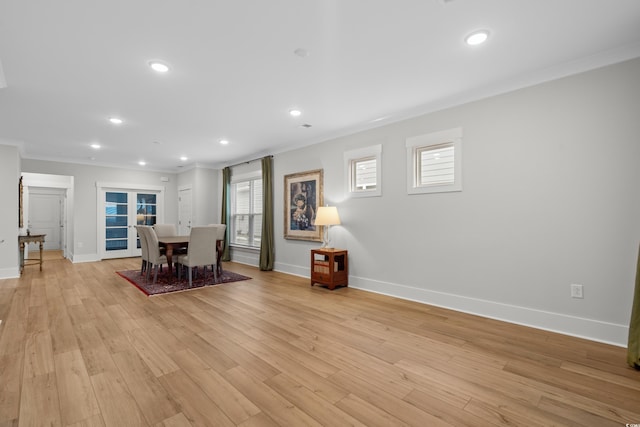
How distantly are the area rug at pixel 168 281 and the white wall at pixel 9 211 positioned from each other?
172cm

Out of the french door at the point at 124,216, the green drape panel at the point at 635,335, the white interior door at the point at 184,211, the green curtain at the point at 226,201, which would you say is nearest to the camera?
the green drape panel at the point at 635,335

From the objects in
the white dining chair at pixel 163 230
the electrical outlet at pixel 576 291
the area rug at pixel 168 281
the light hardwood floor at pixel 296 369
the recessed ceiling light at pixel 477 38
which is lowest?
the light hardwood floor at pixel 296 369

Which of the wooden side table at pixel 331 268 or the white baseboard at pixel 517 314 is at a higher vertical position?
the wooden side table at pixel 331 268

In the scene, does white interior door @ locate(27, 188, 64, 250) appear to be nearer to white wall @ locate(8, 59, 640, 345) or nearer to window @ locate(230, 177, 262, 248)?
window @ locate(230, 177, 262, 248)

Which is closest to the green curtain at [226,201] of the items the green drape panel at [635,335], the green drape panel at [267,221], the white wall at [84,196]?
the green drape panel at [267,221]

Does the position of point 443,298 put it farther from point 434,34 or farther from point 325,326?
point 434,34

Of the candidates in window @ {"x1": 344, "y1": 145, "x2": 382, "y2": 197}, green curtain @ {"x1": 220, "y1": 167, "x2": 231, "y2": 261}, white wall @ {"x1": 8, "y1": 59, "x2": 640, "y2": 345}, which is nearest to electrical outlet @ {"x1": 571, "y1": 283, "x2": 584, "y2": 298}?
white wall @ {"x1": 8, "y1": 59, "x2": 640, "y2": 345}

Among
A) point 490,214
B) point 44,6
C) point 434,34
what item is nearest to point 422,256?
point 490,214

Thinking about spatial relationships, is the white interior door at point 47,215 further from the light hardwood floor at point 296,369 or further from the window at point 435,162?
the window at point 435,162

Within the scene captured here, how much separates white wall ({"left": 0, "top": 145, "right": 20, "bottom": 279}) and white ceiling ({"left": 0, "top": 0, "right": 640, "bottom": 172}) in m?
1.48

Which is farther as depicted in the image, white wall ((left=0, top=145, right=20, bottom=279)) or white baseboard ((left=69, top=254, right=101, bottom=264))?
white baseboard ((left=69, top=254, right=101, bottom=264))

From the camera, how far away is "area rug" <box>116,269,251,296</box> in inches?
177

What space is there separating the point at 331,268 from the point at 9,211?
589 cm

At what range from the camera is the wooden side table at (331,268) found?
4480mm
